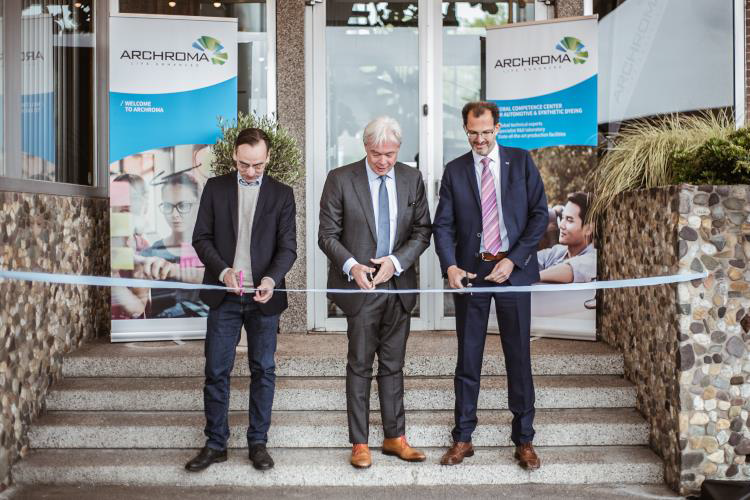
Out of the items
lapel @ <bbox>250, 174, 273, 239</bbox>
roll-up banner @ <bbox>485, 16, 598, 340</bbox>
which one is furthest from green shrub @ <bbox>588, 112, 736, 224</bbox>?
lapel @ <bbox>250, 174, 273, 239</bbox>

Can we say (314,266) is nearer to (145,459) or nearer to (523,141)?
(523,141)

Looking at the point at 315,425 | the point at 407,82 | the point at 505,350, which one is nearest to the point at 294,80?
the point at 407,82

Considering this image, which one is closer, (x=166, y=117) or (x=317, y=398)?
(x=317, y=398)

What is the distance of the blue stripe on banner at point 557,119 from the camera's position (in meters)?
5.44

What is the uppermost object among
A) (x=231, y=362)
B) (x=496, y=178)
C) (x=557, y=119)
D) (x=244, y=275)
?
(x=557, y=119)

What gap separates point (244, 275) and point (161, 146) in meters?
1.91

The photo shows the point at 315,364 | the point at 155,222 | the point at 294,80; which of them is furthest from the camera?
the point at 294,80

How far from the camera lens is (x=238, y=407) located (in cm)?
454

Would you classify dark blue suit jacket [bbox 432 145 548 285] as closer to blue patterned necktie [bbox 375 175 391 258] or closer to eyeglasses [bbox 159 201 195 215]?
blue patterned necktie [bbox 375 175 391 258]

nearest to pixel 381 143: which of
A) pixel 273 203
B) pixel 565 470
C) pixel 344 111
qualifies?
pixel 273 203

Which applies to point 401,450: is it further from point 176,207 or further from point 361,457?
point 176,207

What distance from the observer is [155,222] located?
5.43m

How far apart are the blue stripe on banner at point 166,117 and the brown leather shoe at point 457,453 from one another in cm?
280

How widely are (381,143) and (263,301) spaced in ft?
3.19
